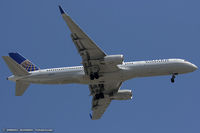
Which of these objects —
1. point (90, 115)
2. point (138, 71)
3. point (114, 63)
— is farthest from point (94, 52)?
point (90, 115)

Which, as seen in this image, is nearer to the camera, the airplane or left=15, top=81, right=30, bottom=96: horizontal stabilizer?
the airplane

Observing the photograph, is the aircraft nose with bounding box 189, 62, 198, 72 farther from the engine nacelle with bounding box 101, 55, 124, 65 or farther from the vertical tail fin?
the vertical tail fin

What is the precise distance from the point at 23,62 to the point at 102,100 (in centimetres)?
1630

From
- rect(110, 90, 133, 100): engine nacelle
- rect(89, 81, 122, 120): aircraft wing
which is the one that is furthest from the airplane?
rect(110, 90, 133, 100): engine nacelle

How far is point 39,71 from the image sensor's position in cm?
6775

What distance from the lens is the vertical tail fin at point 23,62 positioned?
69.4 m

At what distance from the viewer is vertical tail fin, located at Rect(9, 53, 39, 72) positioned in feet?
228

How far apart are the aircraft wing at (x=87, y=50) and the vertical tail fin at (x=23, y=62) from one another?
10033 millimetres

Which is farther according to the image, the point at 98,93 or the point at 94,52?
the point at 98,93

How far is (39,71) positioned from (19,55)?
5.53 metres

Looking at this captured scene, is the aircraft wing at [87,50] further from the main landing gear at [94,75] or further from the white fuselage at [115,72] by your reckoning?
the white fuselage at [115,72]

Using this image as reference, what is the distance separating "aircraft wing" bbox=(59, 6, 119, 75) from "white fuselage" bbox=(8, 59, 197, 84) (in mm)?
1594

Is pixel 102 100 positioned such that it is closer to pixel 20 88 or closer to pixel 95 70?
pixel 95 70

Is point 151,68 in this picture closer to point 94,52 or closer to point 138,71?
point 138,71
